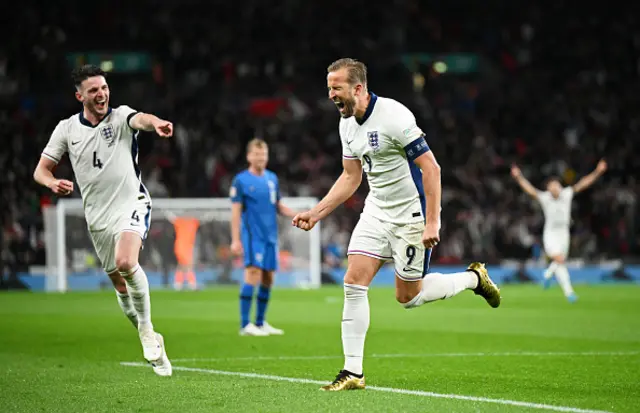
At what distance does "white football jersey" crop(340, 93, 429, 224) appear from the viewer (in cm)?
766

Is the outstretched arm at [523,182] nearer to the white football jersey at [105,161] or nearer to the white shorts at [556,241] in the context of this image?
the white shorts at [556,241]

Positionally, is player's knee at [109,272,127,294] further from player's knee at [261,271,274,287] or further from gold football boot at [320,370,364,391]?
player's knee at [261,271,274,287]

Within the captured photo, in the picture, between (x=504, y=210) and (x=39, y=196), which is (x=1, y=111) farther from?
(x=504, y=210)

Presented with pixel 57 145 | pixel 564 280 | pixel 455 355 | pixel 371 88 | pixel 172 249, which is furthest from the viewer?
pixel 371 88

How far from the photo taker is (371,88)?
3272 cm

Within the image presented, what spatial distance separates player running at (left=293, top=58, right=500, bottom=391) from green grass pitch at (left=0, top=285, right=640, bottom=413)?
26.0 inches

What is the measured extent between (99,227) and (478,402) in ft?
12.7

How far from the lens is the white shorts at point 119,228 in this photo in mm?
9070

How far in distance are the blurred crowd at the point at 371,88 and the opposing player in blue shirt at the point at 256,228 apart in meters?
14.8

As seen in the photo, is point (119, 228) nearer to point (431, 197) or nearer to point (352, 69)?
point (352, 69)

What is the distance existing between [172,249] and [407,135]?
64.9ft

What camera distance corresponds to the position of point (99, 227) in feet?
30.3

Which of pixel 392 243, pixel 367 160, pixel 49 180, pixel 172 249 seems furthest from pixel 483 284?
pixel 172 249

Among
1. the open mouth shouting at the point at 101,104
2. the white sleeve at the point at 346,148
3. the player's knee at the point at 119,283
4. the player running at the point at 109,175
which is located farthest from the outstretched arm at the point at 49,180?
the white sleeve at the point at 346,148
